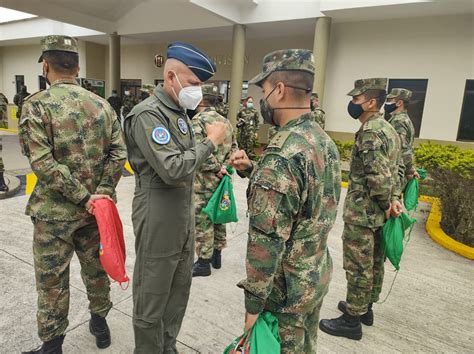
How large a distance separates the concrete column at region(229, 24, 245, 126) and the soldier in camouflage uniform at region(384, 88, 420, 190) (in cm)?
669

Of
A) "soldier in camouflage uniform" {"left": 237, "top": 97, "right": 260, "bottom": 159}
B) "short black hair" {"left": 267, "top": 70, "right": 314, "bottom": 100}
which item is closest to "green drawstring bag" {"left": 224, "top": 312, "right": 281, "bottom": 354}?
"short black hair" {"left": 267, "top": 70, "right": 314, "bottom": 100}

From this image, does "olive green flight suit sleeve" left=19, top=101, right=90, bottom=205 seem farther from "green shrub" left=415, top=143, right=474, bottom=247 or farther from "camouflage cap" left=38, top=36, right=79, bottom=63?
"green shrub" left=415, top=143, right=474, bottom=247

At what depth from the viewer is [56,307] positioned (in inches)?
83.0

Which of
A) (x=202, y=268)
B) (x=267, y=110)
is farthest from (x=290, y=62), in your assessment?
(x=202, y=268)

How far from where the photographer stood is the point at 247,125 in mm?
10273

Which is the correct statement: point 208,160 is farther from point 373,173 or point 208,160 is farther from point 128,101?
point 128,101

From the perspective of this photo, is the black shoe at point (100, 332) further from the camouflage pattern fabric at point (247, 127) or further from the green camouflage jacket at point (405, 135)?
the camouflage pattern fabric at point (247, 127)

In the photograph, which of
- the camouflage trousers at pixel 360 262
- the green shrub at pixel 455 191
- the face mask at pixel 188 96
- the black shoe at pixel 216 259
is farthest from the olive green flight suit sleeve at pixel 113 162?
the green shrub at pixel 455 191

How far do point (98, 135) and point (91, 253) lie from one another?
784mm

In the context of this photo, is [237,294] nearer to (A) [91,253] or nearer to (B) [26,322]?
(A) [91,253]

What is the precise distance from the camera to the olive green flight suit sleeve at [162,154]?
172 centimetres

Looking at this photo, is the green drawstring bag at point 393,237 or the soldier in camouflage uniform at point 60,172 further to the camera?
the green drawstring bag at point 393,237

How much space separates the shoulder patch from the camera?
1.40 meters

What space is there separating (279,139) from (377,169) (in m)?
1.35
